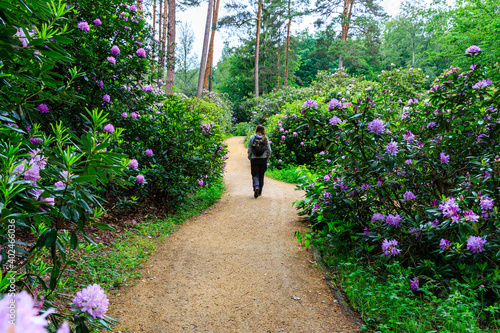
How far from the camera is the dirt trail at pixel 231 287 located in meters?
Result: 2.71

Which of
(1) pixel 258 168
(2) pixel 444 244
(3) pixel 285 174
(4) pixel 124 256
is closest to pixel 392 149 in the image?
(2) pixel 444 244

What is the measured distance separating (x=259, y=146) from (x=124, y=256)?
13.5 feet

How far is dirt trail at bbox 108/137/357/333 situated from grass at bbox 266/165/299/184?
3937 millimetres

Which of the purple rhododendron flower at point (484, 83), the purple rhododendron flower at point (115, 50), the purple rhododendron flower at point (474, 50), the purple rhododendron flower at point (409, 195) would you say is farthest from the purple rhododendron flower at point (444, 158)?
the purple rhododendron flower at point (115, 50)

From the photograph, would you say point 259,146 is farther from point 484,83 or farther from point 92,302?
point 92,302

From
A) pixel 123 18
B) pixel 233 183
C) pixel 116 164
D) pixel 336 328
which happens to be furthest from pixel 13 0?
pixel 233 183

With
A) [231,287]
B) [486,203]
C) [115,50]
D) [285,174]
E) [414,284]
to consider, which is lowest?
[231,287]

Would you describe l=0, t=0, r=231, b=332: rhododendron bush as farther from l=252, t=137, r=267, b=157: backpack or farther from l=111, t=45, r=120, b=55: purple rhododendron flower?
l=252, t=137, r=267, b=157: backpack

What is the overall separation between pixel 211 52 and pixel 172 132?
1551 cm

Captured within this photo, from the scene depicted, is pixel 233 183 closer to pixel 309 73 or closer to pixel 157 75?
pixel 157 75

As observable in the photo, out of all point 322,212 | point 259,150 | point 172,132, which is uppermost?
point 172,132

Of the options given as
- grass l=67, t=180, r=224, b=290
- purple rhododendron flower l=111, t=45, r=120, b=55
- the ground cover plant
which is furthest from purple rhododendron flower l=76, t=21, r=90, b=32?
the ground cover plant

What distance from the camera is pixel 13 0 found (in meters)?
1.31

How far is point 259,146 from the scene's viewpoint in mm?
6969
